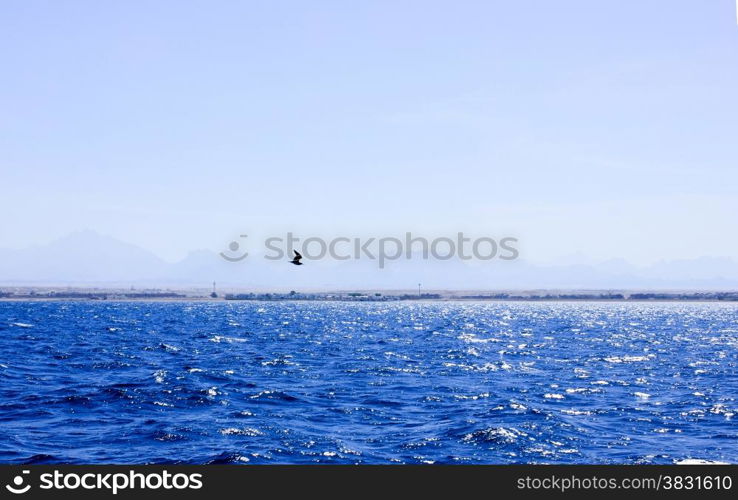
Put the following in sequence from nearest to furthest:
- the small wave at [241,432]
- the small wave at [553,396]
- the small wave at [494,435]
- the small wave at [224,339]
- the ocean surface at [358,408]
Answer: the ocean surface at [358,408] < the small wave at [494,435] < the small wave at [241,432] < the small wave at [553,396] < the small wave at [224,339]

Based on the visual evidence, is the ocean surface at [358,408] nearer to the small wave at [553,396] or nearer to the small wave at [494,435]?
the small wave at [494,435]

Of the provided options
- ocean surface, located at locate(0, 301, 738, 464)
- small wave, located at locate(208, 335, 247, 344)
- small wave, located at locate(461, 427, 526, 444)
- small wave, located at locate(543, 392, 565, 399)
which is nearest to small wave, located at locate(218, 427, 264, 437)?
ocean surface, located at locate(0, 301, 738, 464)

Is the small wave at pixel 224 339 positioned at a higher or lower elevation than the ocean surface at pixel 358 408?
lower

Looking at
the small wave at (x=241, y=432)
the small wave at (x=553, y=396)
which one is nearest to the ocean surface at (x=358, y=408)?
the small wave at (x=241, y=432)

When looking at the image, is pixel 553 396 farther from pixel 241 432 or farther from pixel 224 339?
pixel 224 339

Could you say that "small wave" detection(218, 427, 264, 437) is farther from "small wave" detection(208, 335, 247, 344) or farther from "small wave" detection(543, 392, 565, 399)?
"small wave" detection(208, 335, 247, 344)

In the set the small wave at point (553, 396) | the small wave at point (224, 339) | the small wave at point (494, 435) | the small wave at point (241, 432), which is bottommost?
the small wave at point (224, 339)

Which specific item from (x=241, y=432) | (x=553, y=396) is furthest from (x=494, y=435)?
(x=553, y=396)

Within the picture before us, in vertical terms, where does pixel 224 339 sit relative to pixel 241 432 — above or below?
below

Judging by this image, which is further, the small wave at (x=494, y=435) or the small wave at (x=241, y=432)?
the small wave at (x=241, y=432)

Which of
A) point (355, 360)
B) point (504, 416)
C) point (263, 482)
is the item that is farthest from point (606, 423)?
point (355, 360)

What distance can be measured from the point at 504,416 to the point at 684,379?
25053 mm

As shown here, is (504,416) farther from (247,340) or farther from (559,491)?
(247,340)

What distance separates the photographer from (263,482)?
16781mm
